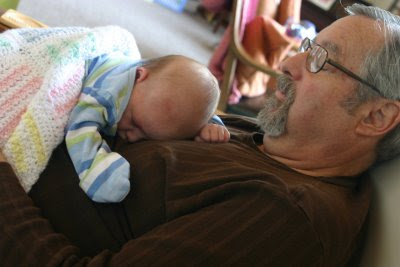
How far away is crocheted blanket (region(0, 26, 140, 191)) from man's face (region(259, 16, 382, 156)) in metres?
0.57

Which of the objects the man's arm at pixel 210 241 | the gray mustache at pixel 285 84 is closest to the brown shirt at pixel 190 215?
the man's arm at pixel 210 241

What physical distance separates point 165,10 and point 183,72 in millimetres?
4340

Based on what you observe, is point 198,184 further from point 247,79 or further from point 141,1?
point 141,1

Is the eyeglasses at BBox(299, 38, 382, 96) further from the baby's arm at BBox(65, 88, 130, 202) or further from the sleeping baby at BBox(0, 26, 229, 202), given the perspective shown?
the baby's arm at BBox(65, 88, 130, 202)

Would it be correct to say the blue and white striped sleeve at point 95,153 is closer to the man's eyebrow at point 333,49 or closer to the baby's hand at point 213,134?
the baby's hand at point 213,134

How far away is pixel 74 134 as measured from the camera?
3.35 ft

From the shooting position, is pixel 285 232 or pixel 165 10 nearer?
pixel 285 232

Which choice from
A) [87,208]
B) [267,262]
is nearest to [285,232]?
[267,262]

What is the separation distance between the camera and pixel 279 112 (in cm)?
121

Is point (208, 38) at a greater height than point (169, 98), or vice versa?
point (169, 98)

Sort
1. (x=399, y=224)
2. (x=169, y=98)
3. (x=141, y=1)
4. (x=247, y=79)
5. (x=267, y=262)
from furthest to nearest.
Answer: (x=141, y=1), (x=247, y=79), (x=169, y=98), (x=399, y=224), (x=267, y=262)

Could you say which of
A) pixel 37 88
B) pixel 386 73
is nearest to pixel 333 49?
pixel 386 73

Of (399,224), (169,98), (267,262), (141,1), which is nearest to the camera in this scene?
(267,262)

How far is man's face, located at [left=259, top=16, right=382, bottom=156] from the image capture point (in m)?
1.09
